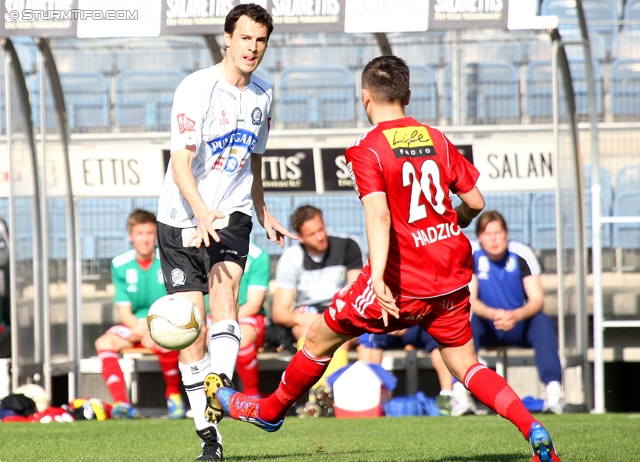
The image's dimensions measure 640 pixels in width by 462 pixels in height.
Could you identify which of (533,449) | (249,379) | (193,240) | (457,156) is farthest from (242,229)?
(249,379)

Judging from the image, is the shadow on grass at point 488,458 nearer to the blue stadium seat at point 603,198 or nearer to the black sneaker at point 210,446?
the black sneaker at point 210,446

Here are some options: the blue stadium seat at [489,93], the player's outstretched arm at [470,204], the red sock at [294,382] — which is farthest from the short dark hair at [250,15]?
the blue stadium seat at [489,93]

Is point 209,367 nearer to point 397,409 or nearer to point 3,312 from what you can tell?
point 397,409

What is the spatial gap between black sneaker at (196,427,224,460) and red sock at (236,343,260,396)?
9.69 ft

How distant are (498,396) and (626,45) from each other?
4675mm

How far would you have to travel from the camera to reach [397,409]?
7367 millimetres

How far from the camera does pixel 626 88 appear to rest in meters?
7.62

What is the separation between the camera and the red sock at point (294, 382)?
4109mm

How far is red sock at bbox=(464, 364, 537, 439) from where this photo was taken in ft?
12.2

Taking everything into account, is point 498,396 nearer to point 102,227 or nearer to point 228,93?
point 228,93

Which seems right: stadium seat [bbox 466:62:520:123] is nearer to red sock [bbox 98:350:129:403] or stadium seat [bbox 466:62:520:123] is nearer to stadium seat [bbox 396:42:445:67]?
stadium seat [bbox 396:42:445:67]

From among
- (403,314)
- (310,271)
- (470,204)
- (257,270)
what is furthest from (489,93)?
(403,314)

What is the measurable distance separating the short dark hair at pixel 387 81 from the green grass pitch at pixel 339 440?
1.62 metres

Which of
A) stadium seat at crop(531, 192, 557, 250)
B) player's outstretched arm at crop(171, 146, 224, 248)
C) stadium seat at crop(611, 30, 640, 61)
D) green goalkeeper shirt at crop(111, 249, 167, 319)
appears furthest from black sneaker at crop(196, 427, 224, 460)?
stadium seat at crop(611, 30, 640, 61)
